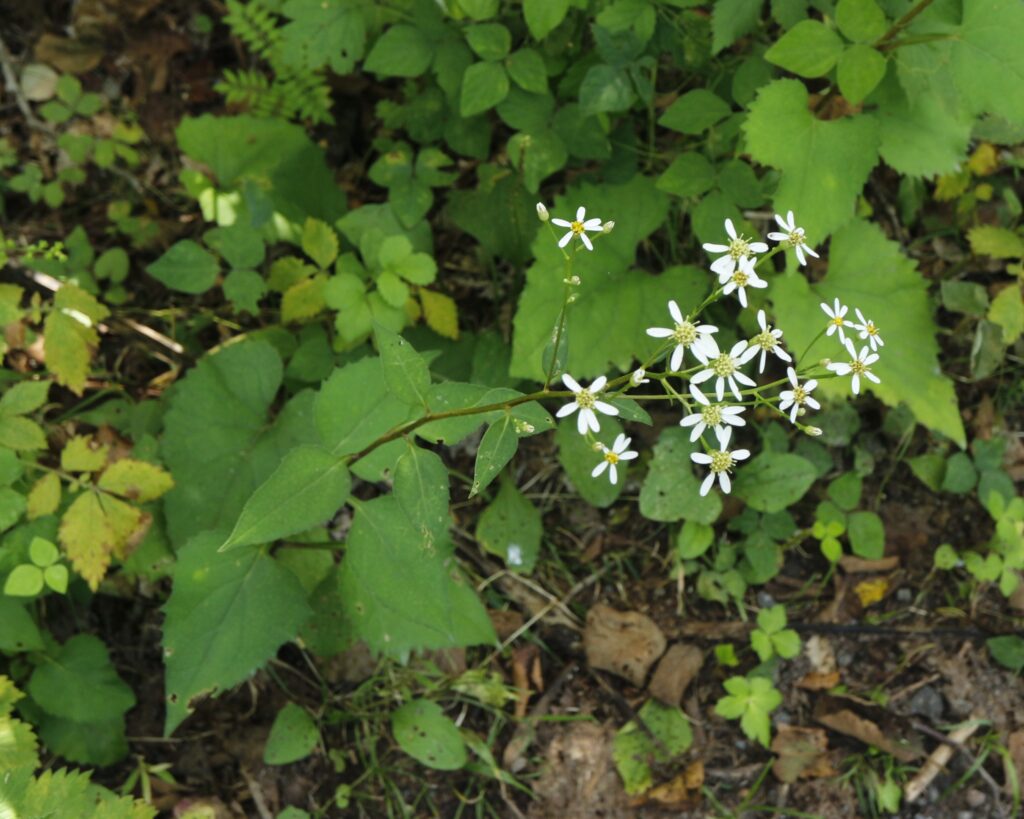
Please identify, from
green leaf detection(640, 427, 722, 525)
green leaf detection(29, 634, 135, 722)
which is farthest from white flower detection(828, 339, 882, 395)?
green leaf detection(29, 634, 135, 722)

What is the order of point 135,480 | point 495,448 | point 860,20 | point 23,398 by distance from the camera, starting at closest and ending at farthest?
point 495,448 < point 860,20 < point 23,398 < point 135,480

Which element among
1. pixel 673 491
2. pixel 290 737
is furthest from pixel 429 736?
pixel 673 491

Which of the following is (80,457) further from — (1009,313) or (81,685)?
(1009,313)

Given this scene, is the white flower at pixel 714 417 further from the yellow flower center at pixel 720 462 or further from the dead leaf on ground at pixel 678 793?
the dead leaf on ground at pixel 678 793

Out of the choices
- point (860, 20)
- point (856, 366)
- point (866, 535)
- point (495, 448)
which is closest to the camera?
point (495, 448)

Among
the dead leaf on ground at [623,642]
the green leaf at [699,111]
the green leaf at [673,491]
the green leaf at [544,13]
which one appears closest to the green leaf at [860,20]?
the green leaf at [699,111]

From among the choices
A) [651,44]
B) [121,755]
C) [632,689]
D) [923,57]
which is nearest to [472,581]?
[632,689]

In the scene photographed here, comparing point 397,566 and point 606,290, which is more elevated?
point 606,290
